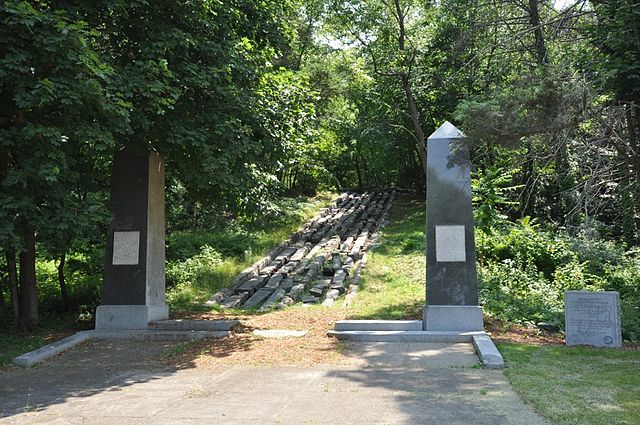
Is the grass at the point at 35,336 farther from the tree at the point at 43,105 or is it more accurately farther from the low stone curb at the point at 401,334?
the low stone curb at the point at 401,334

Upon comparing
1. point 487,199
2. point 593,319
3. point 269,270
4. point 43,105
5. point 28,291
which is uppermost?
point 43,105

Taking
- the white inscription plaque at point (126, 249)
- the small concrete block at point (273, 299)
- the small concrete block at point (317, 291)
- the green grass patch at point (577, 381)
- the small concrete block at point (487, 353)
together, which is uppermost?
the white inscription plaque at point (126, 249)

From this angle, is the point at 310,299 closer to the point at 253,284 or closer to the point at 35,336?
the point at 253,284

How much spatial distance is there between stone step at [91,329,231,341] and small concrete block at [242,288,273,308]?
347 centimetres

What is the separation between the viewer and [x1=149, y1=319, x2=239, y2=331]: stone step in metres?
11.1

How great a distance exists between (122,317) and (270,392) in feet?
19.4

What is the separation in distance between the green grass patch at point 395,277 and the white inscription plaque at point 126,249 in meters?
4.72

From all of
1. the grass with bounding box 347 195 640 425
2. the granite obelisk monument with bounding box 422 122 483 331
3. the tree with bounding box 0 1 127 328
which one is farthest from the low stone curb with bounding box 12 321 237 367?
the granite obelisk monument with bounding box 422 122 483 331

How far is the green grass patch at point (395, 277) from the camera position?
12453mm

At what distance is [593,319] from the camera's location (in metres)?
9.39

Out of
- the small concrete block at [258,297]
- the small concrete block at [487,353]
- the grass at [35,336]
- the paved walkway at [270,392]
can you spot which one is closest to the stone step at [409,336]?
the small concrete block at [487,353]

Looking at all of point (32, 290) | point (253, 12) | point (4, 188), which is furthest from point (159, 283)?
point (253, 12)

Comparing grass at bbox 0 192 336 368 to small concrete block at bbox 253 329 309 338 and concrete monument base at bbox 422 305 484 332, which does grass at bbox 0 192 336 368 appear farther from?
concrete monument base at bbox 422 305 484 332

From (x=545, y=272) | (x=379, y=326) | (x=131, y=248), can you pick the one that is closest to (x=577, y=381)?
(x=379, y=326)
